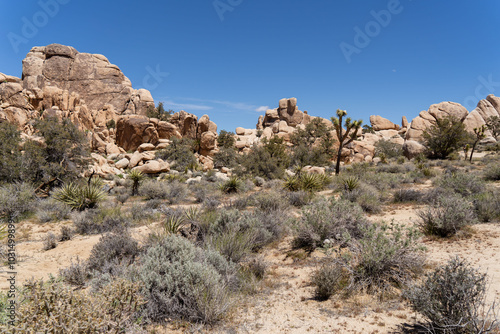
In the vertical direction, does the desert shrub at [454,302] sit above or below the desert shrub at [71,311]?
above

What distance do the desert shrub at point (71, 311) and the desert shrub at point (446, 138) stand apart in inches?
1313

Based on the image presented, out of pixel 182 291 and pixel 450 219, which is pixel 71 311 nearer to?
pixel 182 291

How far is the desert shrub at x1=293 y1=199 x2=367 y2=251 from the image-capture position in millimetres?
5828

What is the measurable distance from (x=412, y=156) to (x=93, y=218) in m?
33.7

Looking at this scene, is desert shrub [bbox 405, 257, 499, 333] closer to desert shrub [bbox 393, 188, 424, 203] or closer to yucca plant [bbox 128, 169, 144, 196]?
desert shrub [bbox 393, 188, 424, 203]

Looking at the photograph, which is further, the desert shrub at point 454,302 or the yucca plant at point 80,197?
the yucca plant at point 80,197

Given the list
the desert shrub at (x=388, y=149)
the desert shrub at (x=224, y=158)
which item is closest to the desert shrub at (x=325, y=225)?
the desert shrub at (x=224, y=158)

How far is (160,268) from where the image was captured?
12.3 ft

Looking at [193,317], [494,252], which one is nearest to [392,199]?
[494,252]

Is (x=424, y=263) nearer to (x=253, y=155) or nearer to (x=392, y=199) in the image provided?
(x=392, y=199)

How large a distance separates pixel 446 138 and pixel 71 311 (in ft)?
112

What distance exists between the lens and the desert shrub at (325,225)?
583 centimetres

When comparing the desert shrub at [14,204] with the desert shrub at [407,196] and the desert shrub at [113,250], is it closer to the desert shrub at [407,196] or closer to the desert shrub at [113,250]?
the desert shrub at [113,250]

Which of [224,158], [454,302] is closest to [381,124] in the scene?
[224,158]
